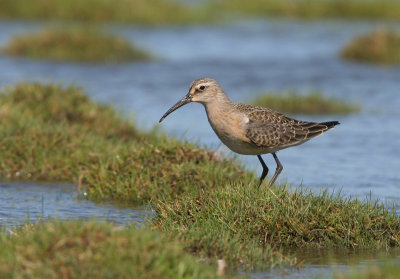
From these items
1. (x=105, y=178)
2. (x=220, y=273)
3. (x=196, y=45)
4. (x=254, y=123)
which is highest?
(x=196, y=45)

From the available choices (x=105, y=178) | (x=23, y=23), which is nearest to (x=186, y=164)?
(x=105, y=178)

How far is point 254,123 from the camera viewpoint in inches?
408

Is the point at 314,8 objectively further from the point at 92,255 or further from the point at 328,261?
the point at 92,255

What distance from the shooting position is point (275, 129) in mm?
10672

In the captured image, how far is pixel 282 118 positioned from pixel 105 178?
276 centimetres

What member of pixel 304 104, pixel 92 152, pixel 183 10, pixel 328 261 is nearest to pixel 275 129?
pixel 328 261

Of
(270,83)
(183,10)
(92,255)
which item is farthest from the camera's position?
(183,10)

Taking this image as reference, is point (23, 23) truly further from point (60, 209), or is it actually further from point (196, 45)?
point (60, 209)

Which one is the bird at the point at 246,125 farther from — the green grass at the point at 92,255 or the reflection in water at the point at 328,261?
the green grass at the point at 92,255

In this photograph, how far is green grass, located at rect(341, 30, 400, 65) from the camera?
25822mm

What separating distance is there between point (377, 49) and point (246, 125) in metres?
16.9

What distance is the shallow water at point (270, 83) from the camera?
12914 mm

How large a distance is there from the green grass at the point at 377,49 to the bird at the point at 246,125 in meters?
15.6

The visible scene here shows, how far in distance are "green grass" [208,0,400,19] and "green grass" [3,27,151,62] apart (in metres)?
16.3
